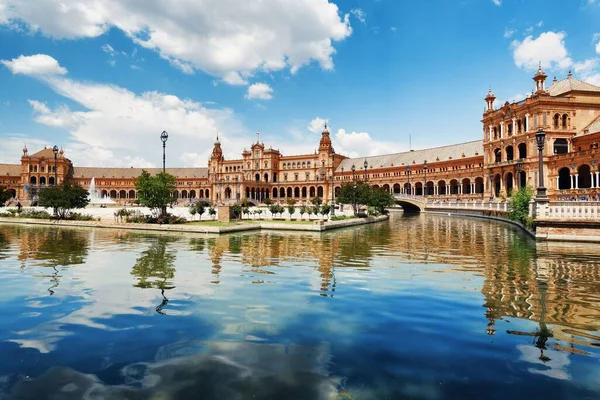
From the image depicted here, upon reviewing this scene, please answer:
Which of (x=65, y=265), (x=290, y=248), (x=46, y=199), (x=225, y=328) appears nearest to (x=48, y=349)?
(x=225, y=328)

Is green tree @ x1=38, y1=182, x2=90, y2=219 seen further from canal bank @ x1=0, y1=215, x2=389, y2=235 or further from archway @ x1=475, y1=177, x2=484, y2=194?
archway @ x1=475, y1=177, x2=484, y2=194

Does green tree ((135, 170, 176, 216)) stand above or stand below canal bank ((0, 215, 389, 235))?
above

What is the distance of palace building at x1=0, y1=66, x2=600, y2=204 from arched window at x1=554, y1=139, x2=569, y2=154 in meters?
0.08

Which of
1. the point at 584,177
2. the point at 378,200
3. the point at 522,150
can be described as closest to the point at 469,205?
the point at 584,177

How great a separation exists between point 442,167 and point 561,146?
28.0 meters

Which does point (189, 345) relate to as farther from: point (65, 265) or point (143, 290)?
point (65, 265)

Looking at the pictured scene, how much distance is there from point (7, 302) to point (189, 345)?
540cm

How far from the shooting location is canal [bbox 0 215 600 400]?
15.9 ft

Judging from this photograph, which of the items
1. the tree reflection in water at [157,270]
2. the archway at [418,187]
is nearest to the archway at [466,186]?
the archway at [418,187]

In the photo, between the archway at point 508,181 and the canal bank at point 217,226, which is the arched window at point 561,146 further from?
the canal bank at point 217,226

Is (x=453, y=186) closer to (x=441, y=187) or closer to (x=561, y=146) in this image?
(x=441, y=187)

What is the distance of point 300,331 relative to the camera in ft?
22.0

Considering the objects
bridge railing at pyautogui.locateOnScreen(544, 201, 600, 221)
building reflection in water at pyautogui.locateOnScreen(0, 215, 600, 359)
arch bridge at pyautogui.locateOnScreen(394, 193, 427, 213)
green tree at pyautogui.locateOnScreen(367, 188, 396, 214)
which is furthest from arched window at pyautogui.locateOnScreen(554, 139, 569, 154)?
building reflection in water at pyautogui.locateOnScreen(0, 215, 600, 359)

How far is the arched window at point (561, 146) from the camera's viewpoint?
54.4 metres
